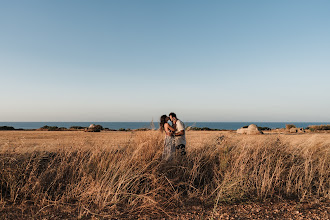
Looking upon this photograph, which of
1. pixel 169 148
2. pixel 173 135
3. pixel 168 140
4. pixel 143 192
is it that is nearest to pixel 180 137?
pixel 173 135

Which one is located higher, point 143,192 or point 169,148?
point 169,148

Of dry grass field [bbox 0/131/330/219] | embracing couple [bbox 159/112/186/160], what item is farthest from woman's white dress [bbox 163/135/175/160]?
dry grass field [bbox 0/131/330/219]

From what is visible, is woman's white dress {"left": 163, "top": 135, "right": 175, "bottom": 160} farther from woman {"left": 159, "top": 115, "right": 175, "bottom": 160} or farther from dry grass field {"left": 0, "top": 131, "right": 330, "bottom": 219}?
dry grass field {"left": 0, "top": 131, "right": 330, "bottom": 219}

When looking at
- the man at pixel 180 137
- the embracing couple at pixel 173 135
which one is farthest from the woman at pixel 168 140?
the man at pixel 180 137

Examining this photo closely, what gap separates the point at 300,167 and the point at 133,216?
4.81m

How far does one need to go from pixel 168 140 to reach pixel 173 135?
0.31m

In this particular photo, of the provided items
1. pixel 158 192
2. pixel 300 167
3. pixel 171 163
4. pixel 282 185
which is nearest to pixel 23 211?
pixel 158 192

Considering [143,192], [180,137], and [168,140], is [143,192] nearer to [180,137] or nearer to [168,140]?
[168,140]

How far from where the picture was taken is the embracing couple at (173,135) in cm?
650

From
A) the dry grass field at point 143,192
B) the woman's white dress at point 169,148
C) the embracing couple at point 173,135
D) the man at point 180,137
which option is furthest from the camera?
the man at point 180,137

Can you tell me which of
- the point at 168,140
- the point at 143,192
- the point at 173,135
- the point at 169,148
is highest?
the point at 173,135

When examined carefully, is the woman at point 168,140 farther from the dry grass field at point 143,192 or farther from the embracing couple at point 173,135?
the dry grass field at point 143,192

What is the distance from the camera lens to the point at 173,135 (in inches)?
273

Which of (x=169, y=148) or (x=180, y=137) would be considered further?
(x=180, y=137)
